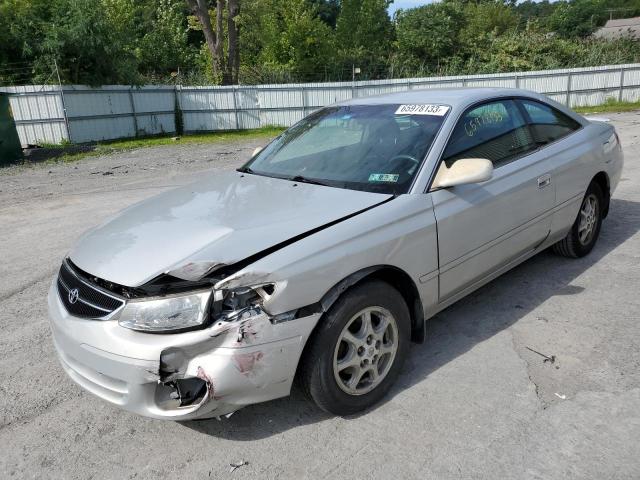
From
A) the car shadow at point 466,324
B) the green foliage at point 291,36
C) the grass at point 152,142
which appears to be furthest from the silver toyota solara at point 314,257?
the green foliage at point 291,36

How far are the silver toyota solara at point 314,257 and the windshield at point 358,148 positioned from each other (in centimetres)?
1

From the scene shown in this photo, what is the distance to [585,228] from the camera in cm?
472

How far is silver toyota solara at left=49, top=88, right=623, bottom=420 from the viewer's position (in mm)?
2367

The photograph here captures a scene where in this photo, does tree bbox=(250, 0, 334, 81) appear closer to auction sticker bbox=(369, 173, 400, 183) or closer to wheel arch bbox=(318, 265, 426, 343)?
auction sticker bbox=(369, 173, 400, 183)

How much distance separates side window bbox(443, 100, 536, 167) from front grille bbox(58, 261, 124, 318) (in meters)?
2.10

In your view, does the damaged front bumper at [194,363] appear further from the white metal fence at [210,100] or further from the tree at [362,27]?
the tree at [362,27]

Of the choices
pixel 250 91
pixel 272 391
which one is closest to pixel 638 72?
pixel 250 91

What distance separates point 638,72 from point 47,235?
80.9 ft

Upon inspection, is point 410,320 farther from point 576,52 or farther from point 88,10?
point 576,52

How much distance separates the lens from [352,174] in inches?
130

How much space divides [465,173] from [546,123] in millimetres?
1752

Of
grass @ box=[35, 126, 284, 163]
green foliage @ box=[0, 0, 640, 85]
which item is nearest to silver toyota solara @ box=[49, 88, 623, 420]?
grass @ box=[35, 126, 284, 163]

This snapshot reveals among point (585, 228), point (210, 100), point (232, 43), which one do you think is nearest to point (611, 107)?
point (210, 100)

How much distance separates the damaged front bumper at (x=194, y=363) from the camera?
2320 millimetres
